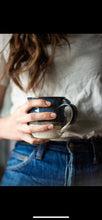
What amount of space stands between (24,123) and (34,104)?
0.17ft

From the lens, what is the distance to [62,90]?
0.40 metres

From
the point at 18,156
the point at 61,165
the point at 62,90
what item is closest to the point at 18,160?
the point at 18,156

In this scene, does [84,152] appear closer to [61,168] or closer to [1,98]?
[61,168]

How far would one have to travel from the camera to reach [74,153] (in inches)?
16.7

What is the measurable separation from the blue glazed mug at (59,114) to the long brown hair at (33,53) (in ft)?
0.23

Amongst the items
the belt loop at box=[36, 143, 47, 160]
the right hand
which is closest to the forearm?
the right hand

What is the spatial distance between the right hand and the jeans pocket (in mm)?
59

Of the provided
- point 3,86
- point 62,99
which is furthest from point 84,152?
point 3,86

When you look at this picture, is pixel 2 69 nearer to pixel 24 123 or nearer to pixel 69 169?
pixel 24 123

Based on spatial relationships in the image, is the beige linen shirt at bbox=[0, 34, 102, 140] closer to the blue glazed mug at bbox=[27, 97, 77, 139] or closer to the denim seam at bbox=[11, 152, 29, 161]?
the blue glazed mug at bbox=[27, 97, 77, 139]

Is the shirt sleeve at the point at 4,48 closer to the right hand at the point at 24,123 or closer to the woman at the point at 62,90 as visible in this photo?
the woman at the point at 62,90

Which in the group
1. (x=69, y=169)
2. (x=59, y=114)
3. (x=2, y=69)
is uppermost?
(x=2, y=69)

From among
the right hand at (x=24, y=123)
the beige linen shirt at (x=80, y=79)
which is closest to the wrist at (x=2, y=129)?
the right hand at (x=24, y=123)

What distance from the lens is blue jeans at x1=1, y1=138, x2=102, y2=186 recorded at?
421 millimetres
